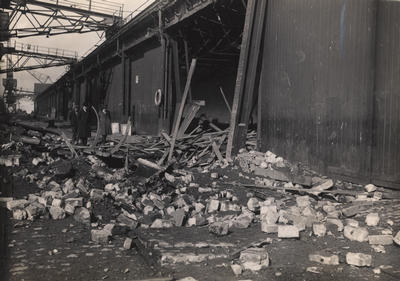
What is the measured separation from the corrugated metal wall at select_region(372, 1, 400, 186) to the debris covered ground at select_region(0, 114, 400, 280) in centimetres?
41

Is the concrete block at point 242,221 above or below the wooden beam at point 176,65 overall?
below

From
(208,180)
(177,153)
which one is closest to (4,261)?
(208,180)

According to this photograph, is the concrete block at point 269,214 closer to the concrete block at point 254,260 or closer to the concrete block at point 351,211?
the concrete block at point 351,211

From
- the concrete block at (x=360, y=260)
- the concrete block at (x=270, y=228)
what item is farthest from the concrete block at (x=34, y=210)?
the concrete block at (x=360, y=260)

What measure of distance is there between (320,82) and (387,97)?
156cm

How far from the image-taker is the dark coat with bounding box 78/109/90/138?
12.5 metres

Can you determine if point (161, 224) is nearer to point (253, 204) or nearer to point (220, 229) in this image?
point (220, 229)

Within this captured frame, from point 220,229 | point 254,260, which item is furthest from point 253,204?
point 254,260

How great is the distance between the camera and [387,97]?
248 inches

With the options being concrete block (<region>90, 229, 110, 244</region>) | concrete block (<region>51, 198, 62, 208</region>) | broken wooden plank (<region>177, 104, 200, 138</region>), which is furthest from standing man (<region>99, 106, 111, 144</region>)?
concrete block (<region>90, 229, 110, 244</region>)

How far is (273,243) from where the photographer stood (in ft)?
14.8

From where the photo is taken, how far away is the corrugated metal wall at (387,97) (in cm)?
614

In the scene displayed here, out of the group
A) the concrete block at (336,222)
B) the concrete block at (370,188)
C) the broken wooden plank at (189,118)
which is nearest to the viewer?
the concrete block at (336,222)

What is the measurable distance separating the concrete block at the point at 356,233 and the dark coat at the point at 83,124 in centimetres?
983
